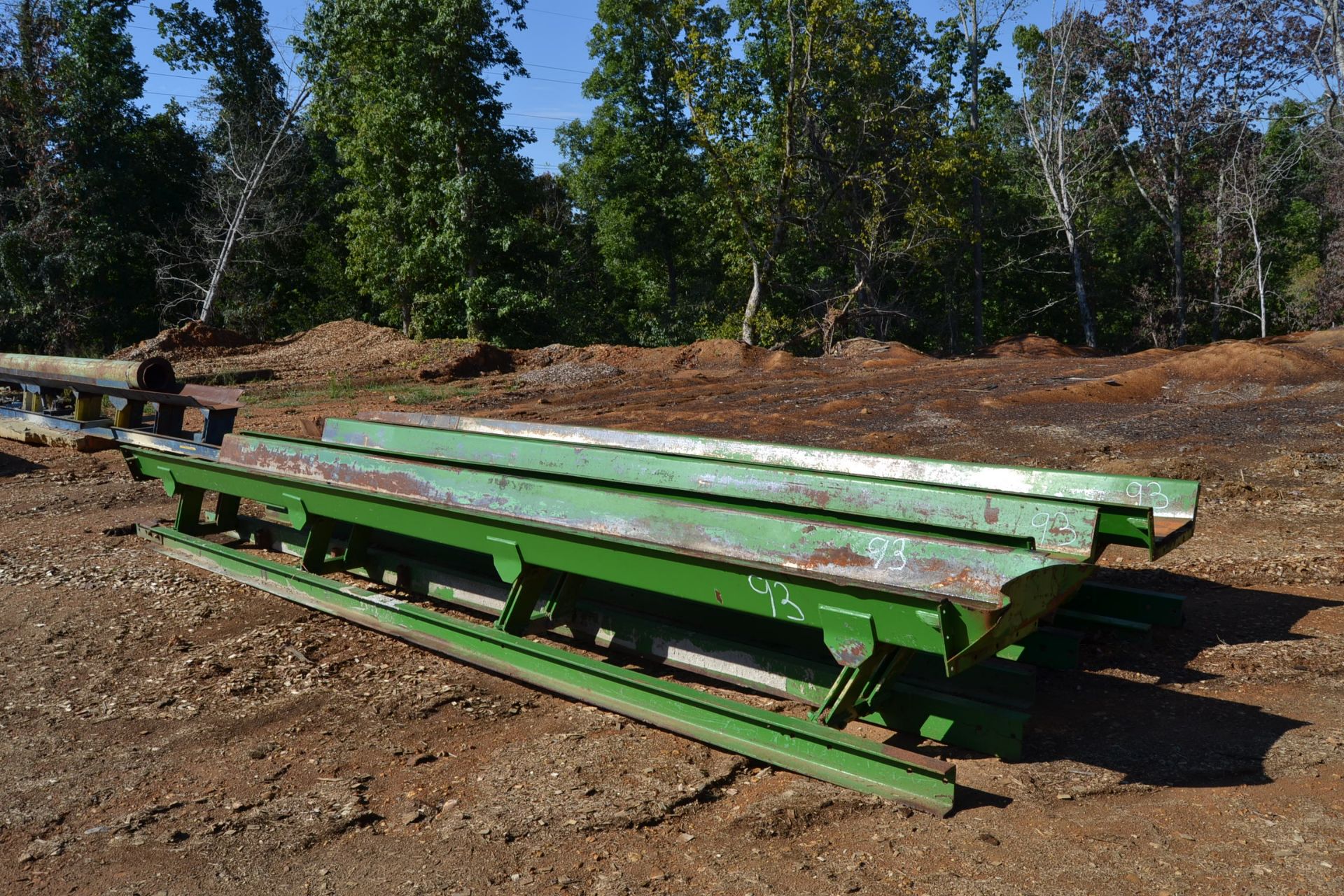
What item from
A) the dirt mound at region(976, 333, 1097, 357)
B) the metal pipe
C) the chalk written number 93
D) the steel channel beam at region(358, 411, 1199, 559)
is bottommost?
the chalk written number 93

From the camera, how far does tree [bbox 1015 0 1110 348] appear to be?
27.7 m

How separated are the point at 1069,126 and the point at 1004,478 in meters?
30.4

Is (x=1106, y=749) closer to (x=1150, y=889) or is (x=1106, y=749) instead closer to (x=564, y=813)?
(x=1150, y=889)

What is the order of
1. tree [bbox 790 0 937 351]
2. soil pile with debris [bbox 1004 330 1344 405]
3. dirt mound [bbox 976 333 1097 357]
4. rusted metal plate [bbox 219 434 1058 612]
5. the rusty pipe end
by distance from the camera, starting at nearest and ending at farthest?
rusted metal plate [bbox 219 434 1058 612]
the rusty pipe end
soil pile with debris [bbox 1004 330 1344 405]
dirt mound [bbox 976 333 1097 357]
tree [bbox 790 0 937 351]

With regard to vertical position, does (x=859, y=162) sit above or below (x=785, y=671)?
above

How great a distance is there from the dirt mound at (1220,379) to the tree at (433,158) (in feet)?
46.3

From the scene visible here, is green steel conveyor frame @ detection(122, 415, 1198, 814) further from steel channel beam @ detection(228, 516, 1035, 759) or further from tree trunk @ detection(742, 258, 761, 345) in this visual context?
tree trunk @ detection(742, 258, 761, 345)

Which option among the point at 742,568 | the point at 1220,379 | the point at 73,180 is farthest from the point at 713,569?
the point at 73,180

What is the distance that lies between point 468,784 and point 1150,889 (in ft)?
6.87

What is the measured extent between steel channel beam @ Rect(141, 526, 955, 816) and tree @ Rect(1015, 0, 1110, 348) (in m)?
27.2

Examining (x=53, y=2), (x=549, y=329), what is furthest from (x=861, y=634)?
(x=53, y=2)

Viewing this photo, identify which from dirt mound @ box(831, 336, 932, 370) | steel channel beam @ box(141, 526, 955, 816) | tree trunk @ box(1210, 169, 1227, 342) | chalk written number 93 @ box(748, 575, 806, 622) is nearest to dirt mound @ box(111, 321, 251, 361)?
dirt mound @ box(831, 336, 932, 370)

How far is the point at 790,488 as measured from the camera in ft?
14.4

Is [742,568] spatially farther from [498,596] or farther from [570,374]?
[570,374]
